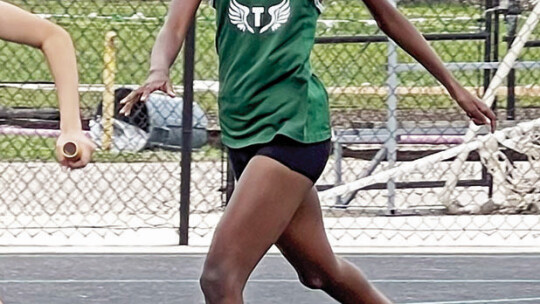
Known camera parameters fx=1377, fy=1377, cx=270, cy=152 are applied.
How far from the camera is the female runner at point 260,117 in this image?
4.11 meters

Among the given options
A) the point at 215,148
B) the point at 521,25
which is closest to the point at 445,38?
the point at 521,25

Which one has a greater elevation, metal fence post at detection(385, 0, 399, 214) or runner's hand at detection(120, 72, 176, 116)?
runner's hand at detection(120, 72, 176, 116)

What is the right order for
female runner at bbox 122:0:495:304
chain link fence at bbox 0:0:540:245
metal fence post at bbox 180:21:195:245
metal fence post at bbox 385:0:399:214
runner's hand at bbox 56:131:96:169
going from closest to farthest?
runner's hand at bbox 56:131:96:169 → female runner at bbox 122:0:495:304 → metal fence post at bbox 180:21:195:245 → chain link fence at bbox 0:0:540:245 → metal fence post at bbox 385:0:399:214

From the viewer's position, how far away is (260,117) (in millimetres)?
4129

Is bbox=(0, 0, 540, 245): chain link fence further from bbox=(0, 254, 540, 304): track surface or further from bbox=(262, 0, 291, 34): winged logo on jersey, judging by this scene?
bbox=(262, 0, 291, 34): winged logo on jersey

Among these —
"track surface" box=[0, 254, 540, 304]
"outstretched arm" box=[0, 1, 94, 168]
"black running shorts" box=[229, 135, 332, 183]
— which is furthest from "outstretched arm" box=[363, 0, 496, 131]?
"track surface" box=[0, 254, 540, 304]

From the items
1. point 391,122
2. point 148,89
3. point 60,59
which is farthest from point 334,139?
point 60,59

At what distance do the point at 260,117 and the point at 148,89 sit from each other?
0.38 metres

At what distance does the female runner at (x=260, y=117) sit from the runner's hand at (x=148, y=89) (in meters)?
0.02

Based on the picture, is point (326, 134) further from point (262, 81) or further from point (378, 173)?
point (378, 173)

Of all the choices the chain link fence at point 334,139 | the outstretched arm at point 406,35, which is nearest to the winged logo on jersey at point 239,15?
the outstretched arm at point 406,35

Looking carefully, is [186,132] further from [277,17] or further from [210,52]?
[277,17]

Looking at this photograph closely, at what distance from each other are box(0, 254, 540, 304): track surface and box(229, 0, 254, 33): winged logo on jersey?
259cm

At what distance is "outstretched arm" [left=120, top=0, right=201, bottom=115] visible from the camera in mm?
3953
